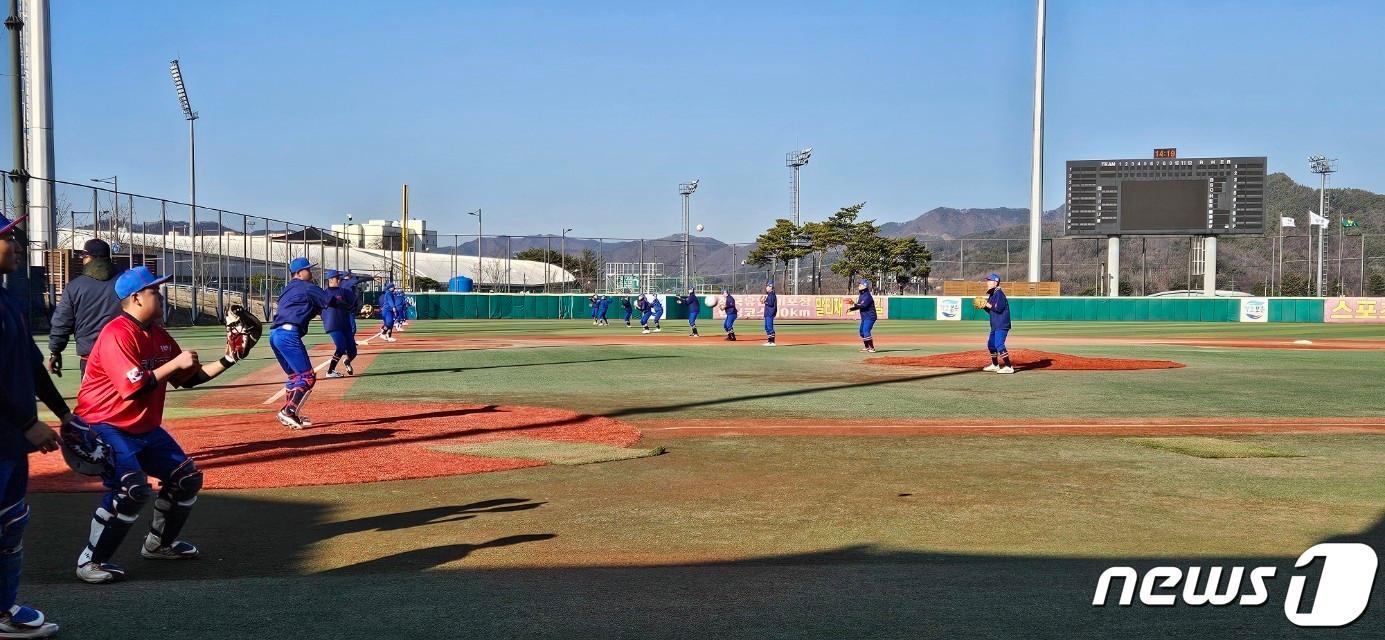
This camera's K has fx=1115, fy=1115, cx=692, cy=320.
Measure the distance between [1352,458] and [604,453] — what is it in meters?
6.95

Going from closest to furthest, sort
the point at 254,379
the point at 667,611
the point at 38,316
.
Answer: the point at 667,611
the point at 254,379
the point at 38,316

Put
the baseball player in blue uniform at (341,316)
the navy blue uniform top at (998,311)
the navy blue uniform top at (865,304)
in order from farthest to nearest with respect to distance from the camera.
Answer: the navy blue uniform top at (865,304)
the navy blue uniform top at (998,311)
the baseball player in blue uniform at (341,316)

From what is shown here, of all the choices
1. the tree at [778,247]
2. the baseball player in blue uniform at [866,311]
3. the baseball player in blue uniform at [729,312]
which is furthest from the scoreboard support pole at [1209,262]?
the baseball player in blue uniform at [866,311]

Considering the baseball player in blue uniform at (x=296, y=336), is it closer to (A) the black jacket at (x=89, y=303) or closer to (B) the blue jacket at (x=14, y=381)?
(A) the black jacket at (x=89, y=303)

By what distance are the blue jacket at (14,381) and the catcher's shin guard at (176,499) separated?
4.19 feet

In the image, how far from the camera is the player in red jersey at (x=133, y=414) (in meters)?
5.73

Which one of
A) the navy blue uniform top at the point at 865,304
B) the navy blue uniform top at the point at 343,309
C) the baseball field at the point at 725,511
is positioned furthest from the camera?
the navy blue uniform top at the point at 865,304

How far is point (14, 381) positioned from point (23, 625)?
1.03 m

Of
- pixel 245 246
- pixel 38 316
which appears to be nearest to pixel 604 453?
pixel 38 316

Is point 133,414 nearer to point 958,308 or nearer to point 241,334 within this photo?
point 241,334

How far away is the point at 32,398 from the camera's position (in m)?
4.85

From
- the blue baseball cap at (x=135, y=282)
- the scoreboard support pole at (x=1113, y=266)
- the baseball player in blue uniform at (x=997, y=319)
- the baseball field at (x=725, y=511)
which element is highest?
the scoreboard support pole at (x=1113, y=266)

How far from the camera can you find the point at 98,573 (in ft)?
18.8

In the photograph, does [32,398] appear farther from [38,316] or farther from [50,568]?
[38,316]
